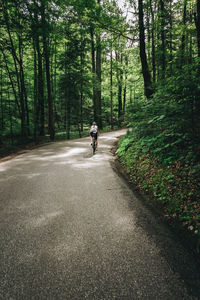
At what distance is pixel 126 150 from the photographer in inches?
328

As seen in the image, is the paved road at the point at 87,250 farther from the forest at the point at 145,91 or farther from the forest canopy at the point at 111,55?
the forest canopy at the point at 111,55

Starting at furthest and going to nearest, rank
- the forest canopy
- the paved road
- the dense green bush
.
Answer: the forest canopy → the dense green bush → the paved road

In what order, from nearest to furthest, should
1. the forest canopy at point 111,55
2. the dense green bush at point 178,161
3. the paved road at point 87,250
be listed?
the paved road at point 87,250
the dense green bush at point 178,161
the forest canopy at point 111,55

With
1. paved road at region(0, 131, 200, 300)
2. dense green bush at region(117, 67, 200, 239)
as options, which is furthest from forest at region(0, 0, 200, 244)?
paved road at region(0, 131, 200, 300)

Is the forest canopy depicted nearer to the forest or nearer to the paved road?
the forest

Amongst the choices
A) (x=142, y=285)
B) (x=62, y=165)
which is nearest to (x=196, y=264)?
(x=142, y=285)

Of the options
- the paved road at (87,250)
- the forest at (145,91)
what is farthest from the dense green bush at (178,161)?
the paved road at (87,250)

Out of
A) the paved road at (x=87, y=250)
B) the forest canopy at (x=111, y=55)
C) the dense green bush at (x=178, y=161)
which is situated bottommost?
A: the paved road at (x=87, y=250)

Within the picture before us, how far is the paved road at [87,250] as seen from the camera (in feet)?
6.17

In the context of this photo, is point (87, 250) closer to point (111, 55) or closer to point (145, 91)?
point (145, 91)

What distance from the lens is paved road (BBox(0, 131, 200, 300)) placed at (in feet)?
6.17

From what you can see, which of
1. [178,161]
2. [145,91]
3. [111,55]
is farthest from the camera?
[111,55]

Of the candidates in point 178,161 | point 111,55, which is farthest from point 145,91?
point 111,55

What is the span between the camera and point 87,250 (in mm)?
2443
